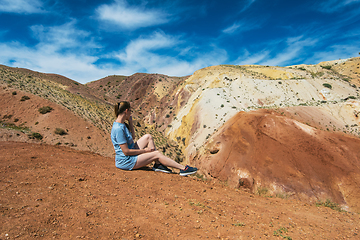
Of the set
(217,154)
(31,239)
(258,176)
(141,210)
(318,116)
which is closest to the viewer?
(31,239)

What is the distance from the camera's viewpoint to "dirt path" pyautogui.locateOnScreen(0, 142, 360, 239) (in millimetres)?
2674

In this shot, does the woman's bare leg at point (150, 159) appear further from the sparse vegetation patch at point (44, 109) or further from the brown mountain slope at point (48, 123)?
the sparse vegetation patch at point (44, 109)

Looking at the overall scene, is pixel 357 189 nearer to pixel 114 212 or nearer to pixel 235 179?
pixel 235 179

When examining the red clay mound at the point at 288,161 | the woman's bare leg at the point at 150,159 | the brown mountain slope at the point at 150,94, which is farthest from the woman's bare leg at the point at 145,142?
the brown mountain slope at the point at 150,94

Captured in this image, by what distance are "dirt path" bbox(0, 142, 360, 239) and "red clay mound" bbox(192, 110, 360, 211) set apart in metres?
3.26

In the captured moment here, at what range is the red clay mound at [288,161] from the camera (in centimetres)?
812

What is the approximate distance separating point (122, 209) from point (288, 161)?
8778 millimetres

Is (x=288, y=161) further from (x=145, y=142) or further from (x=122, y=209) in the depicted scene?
(x=122, y=209)

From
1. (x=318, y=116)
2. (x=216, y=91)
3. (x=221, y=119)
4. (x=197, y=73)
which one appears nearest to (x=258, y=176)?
(x=221, y=119)

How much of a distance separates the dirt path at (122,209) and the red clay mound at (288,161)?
3255 mm

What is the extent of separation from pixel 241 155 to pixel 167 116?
20.4 metres

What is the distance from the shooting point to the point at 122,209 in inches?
→ 131

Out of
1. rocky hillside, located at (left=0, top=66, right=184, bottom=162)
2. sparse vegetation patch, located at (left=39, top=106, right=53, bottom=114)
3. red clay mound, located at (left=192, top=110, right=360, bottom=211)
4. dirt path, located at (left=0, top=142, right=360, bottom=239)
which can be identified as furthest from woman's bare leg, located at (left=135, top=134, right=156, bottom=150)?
sparse vegetation patch, located at (left=39, top=106, right=53, bottom=114)

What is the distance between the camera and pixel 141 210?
344cm
